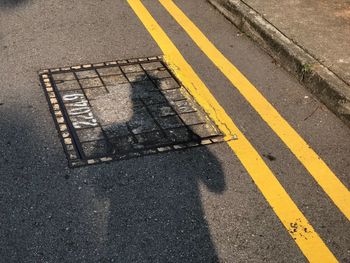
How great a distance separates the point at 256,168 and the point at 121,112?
3.93ft

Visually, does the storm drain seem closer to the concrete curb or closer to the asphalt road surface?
the asphalt road surface

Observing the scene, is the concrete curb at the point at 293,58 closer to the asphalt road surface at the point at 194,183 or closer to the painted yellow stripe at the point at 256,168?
the asphalt road surface at the point at 194,183

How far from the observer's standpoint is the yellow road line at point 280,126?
288 centimetres

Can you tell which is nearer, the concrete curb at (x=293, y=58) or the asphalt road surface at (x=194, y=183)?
the asphalt road surface at (x=194, y=183)

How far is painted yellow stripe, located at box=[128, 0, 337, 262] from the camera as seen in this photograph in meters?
2.50

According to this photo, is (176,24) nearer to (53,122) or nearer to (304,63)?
(304,63)

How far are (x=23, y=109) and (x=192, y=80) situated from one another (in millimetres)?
1557

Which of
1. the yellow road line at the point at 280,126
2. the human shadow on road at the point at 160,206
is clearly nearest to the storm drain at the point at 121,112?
the human shadow on road at the point at 160,206

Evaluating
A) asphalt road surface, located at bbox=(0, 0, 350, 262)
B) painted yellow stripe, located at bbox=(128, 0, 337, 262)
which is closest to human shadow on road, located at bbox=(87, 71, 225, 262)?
asphalt road surface, located at bbox=(0, 0, 350, 262)

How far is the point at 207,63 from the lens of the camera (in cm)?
427

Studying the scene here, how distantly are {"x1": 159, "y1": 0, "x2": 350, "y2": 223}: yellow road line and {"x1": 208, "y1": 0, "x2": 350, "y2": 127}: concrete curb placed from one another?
1.63 feet

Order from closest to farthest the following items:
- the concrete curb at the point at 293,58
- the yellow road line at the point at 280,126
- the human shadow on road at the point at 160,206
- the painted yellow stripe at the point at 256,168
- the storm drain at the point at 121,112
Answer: the human shadow on road at the point at 160,206
the painted yellow stripe at the point at 256,168
the yellow road line at the point at 280,126
the storm drain at the point at 121,112
the concrete curb at the point at 293,58

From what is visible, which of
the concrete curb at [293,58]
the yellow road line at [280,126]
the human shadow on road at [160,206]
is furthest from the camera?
the concrete curb at [293,58]

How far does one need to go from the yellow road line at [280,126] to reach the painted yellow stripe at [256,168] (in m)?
0.30
